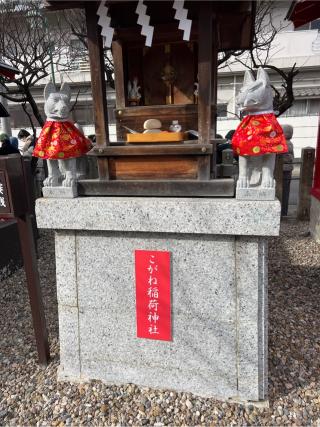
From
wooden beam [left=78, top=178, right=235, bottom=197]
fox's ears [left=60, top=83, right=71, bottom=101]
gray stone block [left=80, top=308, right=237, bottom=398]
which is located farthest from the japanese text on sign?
gray stone block [left=80, top=308, right=237, bottom=398]

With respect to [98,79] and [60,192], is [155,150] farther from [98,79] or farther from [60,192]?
[60,192]

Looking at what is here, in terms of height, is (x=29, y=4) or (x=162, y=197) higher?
(x=29, y=4)

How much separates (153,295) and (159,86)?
1.76 metres

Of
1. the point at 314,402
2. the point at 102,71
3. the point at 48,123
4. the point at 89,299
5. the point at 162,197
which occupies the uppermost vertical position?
the point at 102,71

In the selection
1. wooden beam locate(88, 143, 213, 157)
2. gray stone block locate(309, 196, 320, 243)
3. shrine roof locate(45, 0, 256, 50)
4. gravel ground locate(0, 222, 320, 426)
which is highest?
shrine roof locate(45, 0, 256, 50)

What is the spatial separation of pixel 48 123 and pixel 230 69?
1558cm

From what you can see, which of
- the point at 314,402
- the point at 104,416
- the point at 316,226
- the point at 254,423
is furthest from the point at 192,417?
the point at 316,226

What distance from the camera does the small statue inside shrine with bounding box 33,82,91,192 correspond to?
2.56 metres

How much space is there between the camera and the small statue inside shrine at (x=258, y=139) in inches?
88.8

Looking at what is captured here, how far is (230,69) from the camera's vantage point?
53.6 ft

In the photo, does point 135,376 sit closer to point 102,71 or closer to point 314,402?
point 314,402

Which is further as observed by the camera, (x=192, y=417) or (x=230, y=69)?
(x=230, y=69)

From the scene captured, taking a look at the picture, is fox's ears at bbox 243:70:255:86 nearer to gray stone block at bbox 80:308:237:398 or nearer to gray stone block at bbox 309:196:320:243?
gray stone block at bbox 80:308:237:398

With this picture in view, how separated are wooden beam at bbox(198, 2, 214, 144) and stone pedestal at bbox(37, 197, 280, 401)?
528 millimetres
